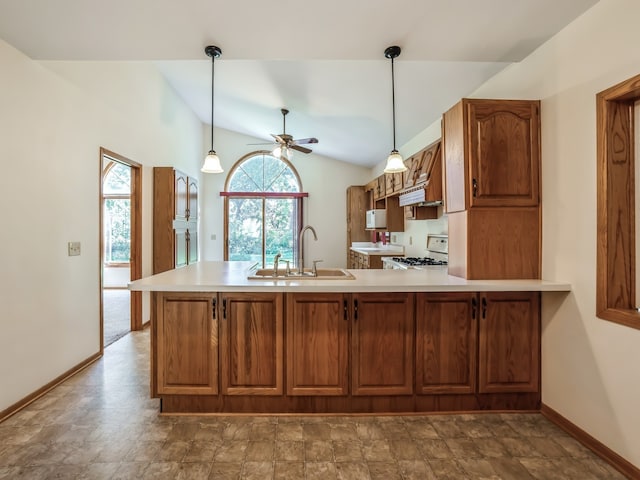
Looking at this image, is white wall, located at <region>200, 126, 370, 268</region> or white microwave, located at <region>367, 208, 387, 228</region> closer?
white microwave, located at <region>367, 208, 387, 228</region>

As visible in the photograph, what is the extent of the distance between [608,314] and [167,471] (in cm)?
241

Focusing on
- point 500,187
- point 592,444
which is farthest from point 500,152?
point 592,444

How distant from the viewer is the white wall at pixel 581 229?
5.45 feet

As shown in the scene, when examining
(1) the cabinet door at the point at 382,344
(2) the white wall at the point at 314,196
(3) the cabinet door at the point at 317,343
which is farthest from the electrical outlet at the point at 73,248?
(2) the white wall at the point at 314,196

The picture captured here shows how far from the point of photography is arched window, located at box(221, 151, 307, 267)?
7.21m

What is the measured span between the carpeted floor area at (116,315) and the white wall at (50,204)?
79cm

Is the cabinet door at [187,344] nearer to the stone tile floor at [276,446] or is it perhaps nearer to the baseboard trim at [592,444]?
the stone tile floor at [276,446]

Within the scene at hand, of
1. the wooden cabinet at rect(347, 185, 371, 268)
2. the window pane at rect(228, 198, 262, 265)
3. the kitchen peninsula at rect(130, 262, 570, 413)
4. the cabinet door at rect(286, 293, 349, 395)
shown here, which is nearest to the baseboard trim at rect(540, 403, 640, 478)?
the kitchen peninsula at rect(130, 262, 570, 413)

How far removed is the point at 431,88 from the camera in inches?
128

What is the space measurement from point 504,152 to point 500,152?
27 millimetres

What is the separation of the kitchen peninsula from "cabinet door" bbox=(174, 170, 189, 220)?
2.64m

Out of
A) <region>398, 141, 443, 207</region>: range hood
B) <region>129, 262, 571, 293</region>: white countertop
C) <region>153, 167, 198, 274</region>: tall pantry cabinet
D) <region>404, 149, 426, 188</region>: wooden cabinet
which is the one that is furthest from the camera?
<region>153, 167, 198, 274</region>: tall pantry cabinet

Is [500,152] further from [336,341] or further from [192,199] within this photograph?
[192,199]

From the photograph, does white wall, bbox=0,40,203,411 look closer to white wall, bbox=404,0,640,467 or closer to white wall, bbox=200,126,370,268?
white wall, bbox=200,126,370,268
